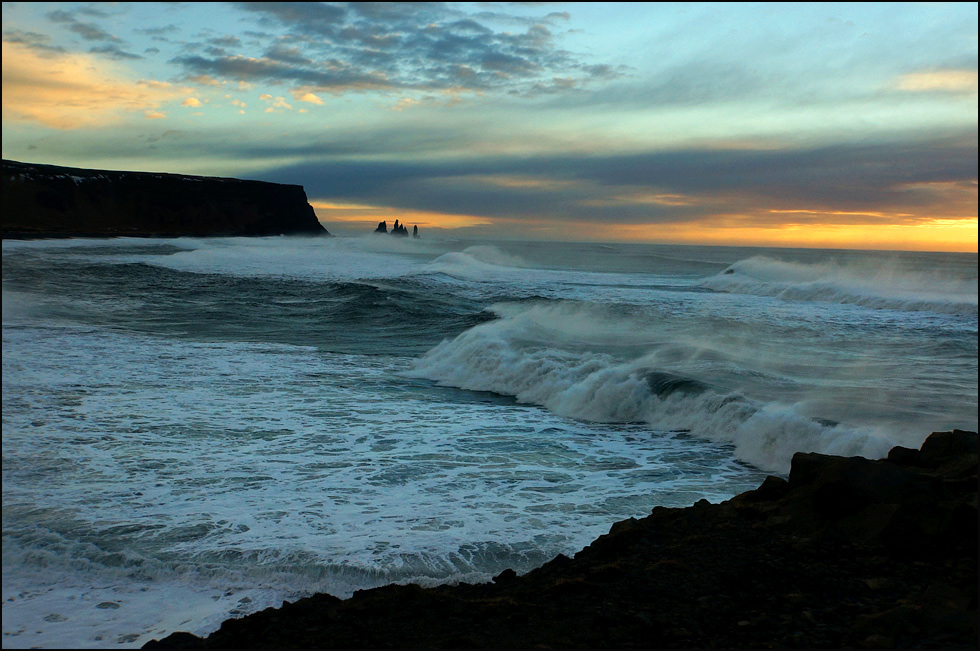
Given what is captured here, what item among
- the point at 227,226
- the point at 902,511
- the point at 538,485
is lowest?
the point at 538,485

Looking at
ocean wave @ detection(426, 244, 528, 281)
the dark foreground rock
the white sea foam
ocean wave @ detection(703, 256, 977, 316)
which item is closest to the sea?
Result: the white sea foam

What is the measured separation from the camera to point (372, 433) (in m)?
7.51

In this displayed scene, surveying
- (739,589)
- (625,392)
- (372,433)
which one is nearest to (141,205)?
(372,433)

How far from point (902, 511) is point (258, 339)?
12.9 m

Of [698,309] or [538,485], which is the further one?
[698,309]

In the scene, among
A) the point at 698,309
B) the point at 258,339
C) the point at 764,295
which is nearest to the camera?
the point at 258,339

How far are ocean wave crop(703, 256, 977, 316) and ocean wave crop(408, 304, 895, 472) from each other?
1324 centimetres

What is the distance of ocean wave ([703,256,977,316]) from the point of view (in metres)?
21.7

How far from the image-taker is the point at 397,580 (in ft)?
13.3

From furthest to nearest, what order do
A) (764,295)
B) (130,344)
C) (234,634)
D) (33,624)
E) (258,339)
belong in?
(764,295)
(258,339)
(130,344)
(33,624)
(234,634)

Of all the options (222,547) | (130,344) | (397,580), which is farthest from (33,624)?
(130,344)

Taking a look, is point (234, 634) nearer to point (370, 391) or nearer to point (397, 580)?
point (397, 580)

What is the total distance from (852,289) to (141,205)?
73435 millimetres

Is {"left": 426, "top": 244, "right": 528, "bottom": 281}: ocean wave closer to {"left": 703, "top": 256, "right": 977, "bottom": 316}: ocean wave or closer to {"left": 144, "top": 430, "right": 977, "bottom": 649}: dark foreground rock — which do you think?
{"left": 703, "top": 256, "right": 977, "bottom": 316}: ocean wave
